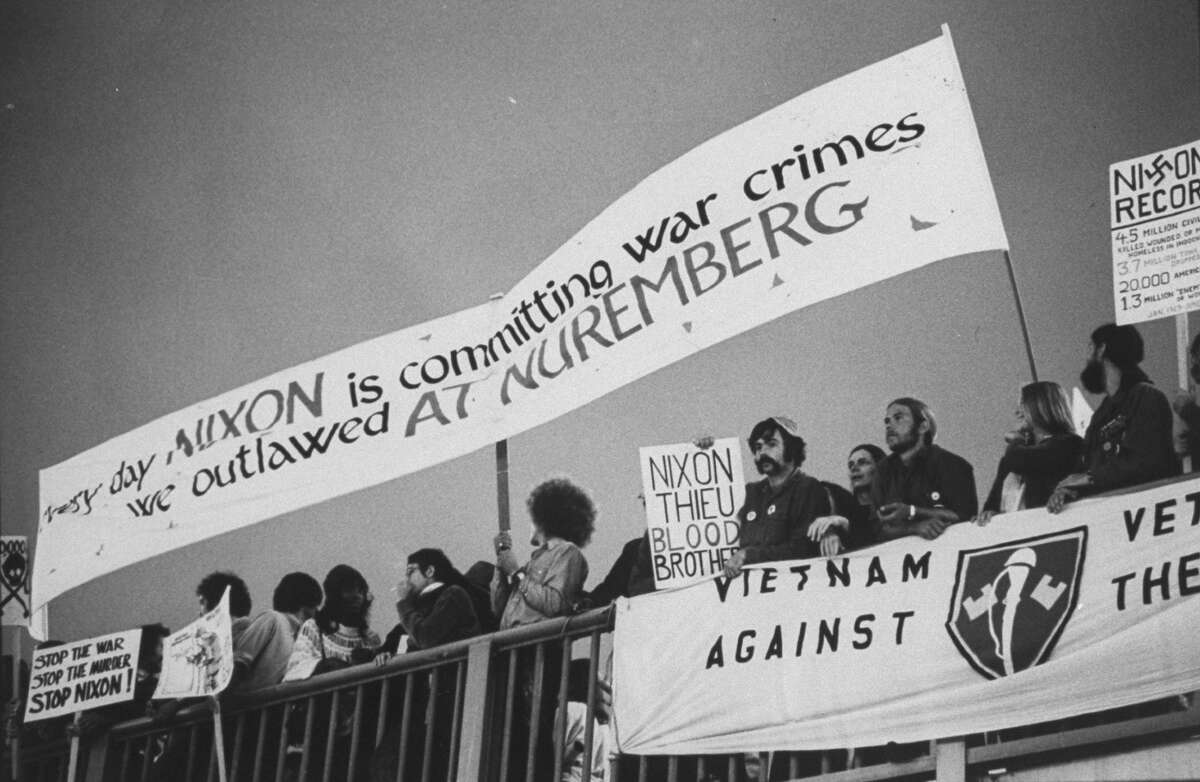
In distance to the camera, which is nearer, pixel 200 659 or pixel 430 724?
pixel 430 724

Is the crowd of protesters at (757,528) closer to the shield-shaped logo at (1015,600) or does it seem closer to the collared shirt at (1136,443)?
the collared shirt at (1136,443)

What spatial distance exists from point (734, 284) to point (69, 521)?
3282 millimetres

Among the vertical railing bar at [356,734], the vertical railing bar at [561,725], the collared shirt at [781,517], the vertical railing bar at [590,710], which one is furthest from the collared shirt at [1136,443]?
the vertical railing bar at [356,734]

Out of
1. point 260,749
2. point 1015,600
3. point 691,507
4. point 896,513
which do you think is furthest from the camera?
point 260,749

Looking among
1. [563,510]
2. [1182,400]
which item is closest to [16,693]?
[563,510]

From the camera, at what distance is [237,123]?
8602 mm

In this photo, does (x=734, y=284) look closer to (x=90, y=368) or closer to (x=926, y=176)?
(x=926, y=176)

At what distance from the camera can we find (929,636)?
523 centimetres

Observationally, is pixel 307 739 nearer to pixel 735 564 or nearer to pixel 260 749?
pixel 260 749

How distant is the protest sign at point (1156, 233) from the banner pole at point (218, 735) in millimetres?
3496

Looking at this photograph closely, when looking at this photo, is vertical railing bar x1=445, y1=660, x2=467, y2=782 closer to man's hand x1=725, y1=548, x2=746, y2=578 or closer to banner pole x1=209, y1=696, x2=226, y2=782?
banner pole x1=209, y1=696, x2=226, y2=782

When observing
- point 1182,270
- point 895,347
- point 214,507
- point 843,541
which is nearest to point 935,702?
point 843,541

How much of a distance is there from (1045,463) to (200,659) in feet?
10.7

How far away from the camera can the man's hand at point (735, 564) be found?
5664 millimetres
